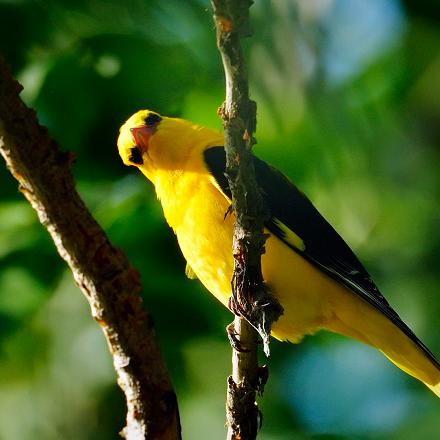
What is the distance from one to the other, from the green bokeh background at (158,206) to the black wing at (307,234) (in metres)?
0.45

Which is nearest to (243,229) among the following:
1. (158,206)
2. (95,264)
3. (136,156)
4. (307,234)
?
(95,264)

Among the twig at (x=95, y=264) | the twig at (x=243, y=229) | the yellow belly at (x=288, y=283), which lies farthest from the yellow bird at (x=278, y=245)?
the twig at (x=95, y=264)

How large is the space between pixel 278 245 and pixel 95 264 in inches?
36.0

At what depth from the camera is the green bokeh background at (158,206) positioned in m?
4.46

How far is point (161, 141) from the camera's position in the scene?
4.14 metres

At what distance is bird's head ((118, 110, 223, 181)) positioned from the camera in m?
4.07

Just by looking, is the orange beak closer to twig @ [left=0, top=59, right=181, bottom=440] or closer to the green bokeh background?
the green bokeh background

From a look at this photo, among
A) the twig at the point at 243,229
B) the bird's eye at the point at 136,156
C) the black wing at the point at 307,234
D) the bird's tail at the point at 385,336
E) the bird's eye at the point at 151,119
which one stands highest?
the bird's eye at the point at 151,119

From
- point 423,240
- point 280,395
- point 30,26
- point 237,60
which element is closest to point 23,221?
point 30,26

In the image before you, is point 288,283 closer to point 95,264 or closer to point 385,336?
point 385,336

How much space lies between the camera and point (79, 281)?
3143mm

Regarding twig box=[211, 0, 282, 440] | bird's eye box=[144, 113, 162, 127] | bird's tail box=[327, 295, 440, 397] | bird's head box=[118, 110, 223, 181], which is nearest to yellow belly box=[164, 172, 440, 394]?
bird's tail box=[327, 295, 440, 397]

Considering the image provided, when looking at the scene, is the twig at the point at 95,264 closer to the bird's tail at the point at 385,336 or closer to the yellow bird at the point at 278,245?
the yellow bird at the point at 278,245

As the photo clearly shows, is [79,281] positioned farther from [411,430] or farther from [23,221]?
[411,430]
